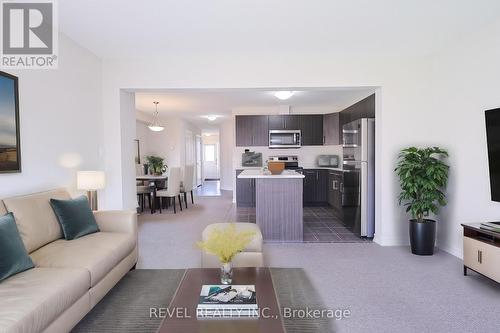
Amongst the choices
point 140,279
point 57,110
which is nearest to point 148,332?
point 140,279

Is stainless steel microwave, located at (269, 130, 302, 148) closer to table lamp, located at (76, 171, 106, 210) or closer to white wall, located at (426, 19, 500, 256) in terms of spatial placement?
white wall, located at (426, 19, 500, 256)

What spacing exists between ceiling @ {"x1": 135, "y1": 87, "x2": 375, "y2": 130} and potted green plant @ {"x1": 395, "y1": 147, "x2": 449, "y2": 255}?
1924 mm

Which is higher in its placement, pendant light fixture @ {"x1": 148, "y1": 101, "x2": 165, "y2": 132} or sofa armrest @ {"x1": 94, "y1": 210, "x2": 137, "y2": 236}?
pendant light fixture @ {"x1": 148, "y1": 101, "x2": 165, "y2": 132}

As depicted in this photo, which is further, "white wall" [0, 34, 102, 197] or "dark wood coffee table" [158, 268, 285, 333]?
"white wall" [0, 34, 102, 197]

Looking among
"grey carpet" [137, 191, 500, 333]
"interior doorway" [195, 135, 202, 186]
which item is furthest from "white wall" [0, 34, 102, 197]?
"interior doorway" [195, 135, 202, 186]

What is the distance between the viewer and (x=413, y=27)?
10.1 ft

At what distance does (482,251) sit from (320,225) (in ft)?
8.52

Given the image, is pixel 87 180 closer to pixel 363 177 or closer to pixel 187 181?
pixel 363 177

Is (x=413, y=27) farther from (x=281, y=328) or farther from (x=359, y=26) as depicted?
(x=281, y=328)

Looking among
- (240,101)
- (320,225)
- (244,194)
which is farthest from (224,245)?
(244,194)

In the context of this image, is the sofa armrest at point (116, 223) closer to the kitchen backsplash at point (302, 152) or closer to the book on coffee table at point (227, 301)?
the book on coffee table at point (227, 301)

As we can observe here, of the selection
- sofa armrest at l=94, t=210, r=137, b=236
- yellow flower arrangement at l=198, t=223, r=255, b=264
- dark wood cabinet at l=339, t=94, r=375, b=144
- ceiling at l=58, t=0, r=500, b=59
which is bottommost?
sofa armrest at l=94, t=210, r=137, b=236

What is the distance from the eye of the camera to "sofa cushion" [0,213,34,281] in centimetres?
180

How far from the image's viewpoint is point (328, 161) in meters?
6.98
